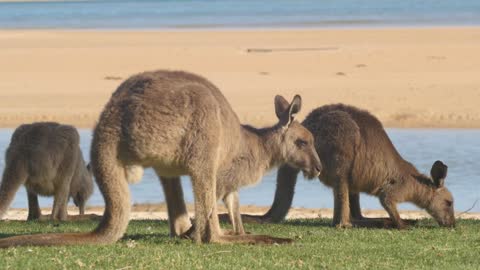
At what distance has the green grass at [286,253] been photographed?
6.61 metres

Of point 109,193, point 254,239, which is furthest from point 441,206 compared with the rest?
point 109,193

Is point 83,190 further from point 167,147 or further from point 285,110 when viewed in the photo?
point 167,147

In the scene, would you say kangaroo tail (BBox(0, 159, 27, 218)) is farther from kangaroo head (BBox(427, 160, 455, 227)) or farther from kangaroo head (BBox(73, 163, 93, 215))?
kangaroo head (BBox(427, 160, 455, 227))

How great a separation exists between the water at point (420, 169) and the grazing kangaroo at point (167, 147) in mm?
4702

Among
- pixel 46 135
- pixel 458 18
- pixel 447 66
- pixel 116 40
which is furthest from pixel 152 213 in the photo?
pixel 458 18

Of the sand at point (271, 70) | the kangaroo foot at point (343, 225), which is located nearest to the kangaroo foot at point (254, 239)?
the kangaroo foot at point (343, 225)

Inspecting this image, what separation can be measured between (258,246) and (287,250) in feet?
0.83

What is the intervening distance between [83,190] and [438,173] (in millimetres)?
3387

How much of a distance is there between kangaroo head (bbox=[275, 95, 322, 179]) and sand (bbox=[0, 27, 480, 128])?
10.3 meters

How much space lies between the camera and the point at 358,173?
29.3 feet

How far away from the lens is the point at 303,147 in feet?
26.5

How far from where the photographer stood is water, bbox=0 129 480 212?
40.8 ft

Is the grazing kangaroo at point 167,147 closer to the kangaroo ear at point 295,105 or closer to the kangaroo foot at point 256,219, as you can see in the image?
the kangaroo ear at point 295,105

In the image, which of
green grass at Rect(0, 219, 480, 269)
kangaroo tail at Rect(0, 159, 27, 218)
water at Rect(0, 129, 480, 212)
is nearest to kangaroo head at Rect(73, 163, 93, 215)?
kangaroo tail at Rect(0, 159, 27, 218)
